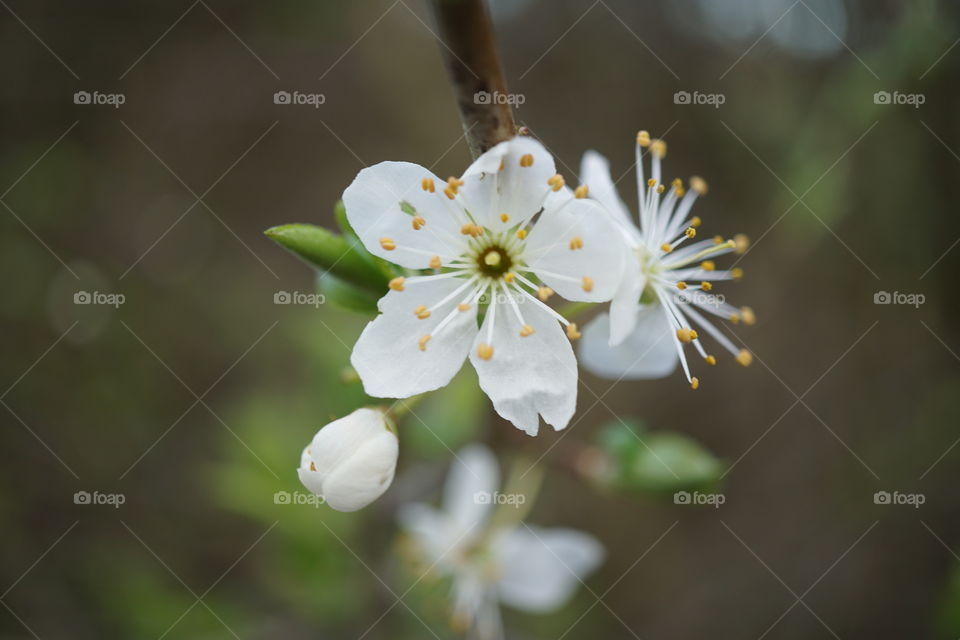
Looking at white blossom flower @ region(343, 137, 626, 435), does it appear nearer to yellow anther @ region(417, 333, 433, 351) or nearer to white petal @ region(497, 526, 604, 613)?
yellow anther @ region(417, 333, 433, 351)

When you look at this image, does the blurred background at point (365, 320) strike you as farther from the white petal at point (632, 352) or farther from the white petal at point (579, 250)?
the white petal at point (579, 250)

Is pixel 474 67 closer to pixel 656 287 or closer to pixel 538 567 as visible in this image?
pixel 656 287

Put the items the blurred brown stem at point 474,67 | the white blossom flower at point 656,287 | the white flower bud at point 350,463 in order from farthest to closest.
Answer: the white blossom flower at point 656,287 → the white flower bud at point 350,463 → the blurred brown stem at point 474,67

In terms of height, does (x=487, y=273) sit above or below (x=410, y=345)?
above

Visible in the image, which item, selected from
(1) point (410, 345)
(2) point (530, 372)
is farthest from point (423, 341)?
(2) point (530, 372)

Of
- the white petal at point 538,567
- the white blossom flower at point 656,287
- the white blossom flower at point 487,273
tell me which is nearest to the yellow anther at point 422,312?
the white blossom flower at point 487,273

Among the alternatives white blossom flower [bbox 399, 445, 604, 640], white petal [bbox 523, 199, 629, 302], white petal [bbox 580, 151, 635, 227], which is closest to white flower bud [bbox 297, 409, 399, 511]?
white petal [bbox 523, 199, 629, 302]
